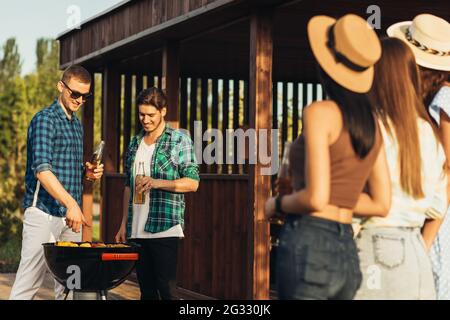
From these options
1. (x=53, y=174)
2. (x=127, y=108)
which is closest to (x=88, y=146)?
(x=127, y=108)

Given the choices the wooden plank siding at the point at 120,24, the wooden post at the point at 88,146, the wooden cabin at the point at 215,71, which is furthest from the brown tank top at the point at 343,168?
the wooden post at the point at 88,146

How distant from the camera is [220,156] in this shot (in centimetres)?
1587

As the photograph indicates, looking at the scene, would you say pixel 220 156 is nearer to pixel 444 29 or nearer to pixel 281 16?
pixel 281 16

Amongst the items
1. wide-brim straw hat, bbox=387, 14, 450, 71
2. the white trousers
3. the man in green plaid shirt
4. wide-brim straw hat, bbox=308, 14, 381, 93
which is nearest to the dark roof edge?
the man in green plaid shirt

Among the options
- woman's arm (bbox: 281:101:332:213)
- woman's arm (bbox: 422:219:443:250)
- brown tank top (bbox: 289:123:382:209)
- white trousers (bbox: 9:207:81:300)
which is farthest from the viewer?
white trousers (bbox: 9:207:81:300)

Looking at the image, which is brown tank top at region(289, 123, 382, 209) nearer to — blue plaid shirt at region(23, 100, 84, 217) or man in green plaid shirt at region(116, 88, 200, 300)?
blue plaid shirt at region(23, 100, 84, 217)

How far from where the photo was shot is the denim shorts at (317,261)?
3871 mm

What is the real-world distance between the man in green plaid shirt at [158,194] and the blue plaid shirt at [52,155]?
407mm

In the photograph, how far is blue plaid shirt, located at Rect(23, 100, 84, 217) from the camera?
20.6 feet

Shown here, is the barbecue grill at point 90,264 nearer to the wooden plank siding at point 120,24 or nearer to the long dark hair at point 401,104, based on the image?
the long dark hair at point 401,104

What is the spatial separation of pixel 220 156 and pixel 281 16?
698 cm

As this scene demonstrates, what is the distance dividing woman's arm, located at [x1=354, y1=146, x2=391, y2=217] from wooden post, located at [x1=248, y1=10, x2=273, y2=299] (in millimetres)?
3886

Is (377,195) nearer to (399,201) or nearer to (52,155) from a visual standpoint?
(399,201)

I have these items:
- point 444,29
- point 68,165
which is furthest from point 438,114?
point 68,165
